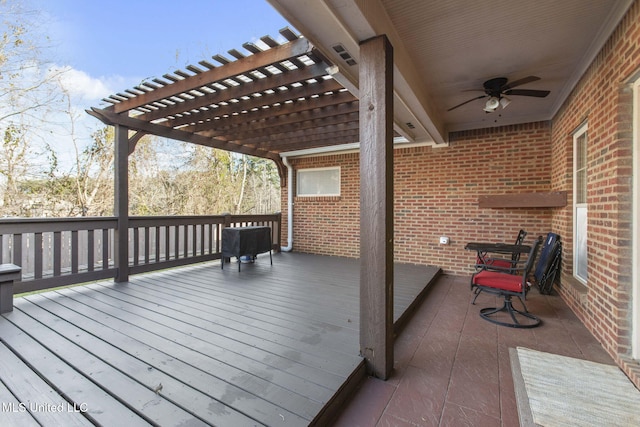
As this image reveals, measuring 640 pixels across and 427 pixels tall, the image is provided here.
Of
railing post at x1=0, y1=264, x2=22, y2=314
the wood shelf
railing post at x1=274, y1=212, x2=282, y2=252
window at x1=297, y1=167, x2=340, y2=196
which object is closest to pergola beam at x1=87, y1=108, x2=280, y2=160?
window at x1=297, y1=167, x2=340, y2=196

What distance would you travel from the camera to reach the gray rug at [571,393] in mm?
1580

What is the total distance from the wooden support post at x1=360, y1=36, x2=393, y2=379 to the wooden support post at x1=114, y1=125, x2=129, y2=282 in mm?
3876

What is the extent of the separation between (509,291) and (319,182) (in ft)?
15.5

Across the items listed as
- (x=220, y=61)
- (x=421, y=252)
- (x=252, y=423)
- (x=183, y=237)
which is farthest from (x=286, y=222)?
(x=252, y=423)

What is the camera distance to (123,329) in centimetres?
246

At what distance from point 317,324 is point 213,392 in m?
1.17

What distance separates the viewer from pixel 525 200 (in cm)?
449

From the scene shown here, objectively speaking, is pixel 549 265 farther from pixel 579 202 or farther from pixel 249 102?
pixel 249 102

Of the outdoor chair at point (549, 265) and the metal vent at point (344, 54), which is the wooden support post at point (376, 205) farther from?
the outdoor chair at point (549, 265)

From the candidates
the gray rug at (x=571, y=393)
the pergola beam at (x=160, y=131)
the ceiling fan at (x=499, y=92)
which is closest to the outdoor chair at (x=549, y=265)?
the gray rug at (x=571, y=393)

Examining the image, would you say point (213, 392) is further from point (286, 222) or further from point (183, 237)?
point (286, 222)

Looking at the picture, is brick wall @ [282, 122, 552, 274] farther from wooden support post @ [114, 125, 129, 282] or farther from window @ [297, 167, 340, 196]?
wooden support post @ [114, 125, 129, 282]

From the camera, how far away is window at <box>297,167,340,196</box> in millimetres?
6725

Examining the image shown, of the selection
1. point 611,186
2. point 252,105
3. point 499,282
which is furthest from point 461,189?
point 252,105
